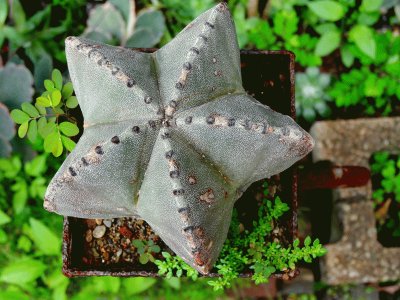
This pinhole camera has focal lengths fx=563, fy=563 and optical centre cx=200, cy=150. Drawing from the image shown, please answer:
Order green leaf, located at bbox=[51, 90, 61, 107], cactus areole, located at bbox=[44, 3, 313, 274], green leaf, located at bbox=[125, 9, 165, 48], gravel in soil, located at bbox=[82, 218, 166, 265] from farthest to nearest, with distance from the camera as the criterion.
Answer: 1. green leaf, located at bbox=[125, 9, 165, 48]
2. gravel in soil, located at bbox=[82, 218, 166, 265]
3. green leaf, located at bbox=[51, 90, 61, 107]
4. cactus areole, located at bbox=[44, 3, 313, 274]

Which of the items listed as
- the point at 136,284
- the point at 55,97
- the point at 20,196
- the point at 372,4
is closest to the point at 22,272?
the point at 20,196

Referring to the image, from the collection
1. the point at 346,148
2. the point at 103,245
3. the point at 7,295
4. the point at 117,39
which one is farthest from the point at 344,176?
the point at 7,295

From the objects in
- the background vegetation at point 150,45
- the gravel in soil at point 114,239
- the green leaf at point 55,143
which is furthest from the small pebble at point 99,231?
the background vegetation at point 150,45

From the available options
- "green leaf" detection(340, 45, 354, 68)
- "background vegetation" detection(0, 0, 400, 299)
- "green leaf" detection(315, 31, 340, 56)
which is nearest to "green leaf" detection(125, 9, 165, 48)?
"background vegetation" detection(0, 0, 400, 299)

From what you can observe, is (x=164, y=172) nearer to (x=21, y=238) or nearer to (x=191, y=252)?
(x=191, y=252)

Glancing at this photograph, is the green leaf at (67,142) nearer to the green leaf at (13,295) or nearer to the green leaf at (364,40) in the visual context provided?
the green leaf at (13,295)

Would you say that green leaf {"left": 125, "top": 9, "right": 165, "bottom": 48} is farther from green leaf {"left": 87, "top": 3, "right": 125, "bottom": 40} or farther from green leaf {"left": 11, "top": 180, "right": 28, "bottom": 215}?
green leaf {"left": 11, "top": 180, "right": 28, "bottom": 215}
